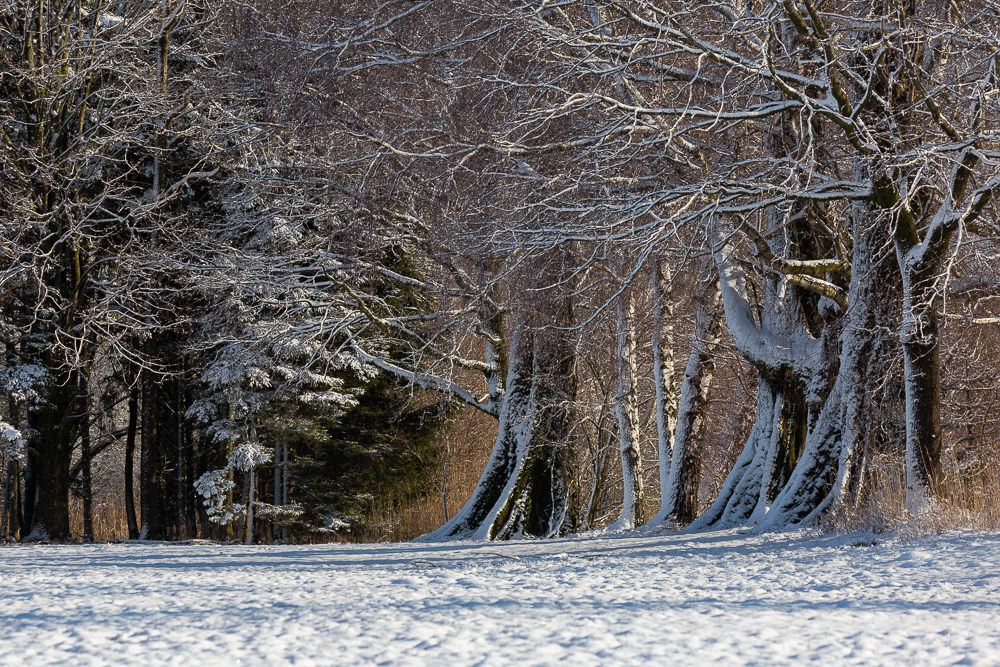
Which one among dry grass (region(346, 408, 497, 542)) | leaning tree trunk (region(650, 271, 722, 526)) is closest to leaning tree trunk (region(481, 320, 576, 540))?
leaning tree trunk (region(650, 271, 722, 526))

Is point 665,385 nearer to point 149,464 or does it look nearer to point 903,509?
point 903,509

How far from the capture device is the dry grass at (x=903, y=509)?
748cm

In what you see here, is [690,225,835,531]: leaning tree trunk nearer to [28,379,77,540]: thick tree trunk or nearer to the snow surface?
the snow surface

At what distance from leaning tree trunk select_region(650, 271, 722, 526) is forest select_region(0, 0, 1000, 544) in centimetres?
7

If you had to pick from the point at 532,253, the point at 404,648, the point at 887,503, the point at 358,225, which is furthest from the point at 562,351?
the point at 404,648

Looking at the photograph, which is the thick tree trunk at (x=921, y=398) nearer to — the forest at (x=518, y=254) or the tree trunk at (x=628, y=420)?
the forest at (x=518, y=254)

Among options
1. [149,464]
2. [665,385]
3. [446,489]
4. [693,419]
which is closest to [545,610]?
[693,419]

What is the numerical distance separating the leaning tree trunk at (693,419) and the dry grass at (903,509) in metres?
4.92

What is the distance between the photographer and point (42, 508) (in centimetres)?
1547

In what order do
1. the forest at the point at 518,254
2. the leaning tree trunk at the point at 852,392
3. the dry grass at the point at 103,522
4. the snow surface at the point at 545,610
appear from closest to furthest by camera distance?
the snow surface at the point at 545,610 → the forest at the point at 518,254 → the leaning tree trunk at the point at 852,392 → the dry grass at the point at 103,522

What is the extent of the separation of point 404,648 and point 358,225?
11656 mm

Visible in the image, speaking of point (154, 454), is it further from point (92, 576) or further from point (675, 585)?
point (675, 585)

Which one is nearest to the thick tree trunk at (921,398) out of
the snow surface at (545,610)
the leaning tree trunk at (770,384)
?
the snow surface at (545,610)

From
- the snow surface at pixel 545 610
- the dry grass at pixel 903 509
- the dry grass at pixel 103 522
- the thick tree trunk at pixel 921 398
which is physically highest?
the thick tree trunk at pixel 921 398
